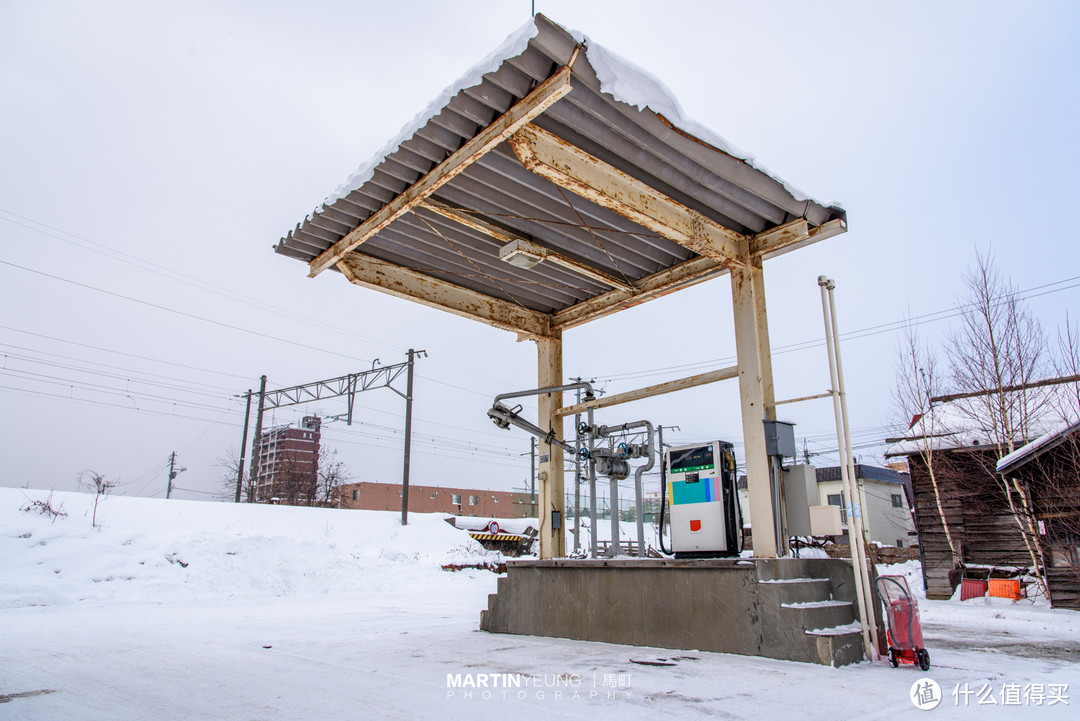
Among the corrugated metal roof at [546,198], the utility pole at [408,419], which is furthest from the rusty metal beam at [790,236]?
the utility pole at [408,419]

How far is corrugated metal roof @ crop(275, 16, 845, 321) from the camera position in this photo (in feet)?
17.2

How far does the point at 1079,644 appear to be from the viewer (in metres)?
7.29

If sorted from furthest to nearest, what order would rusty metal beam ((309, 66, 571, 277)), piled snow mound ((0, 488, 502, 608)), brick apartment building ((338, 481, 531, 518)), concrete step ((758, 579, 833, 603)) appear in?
brick apartment building ((338, 481, 531, 518))
piled snow mound ((0, 488, 502, 608))
concrete step ((758, 579, 833, 603))
rusty metal beam ((309, 66, 571, 277))

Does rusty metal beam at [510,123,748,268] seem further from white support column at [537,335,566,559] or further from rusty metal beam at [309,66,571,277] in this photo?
white support column at [537,335,566,559]

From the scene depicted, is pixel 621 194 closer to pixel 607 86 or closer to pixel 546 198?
pixel 546 198

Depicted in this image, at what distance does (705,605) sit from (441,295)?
17.3ft

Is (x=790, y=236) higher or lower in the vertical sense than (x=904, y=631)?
higher

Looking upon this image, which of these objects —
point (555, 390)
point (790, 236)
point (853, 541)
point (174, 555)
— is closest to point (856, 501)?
point (853, 541)

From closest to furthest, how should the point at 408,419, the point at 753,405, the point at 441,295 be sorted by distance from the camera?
the point at 753,405 < the point at 441,295 < the point at 408,419

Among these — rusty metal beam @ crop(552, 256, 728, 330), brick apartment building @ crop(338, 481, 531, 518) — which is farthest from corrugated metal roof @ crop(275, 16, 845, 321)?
brick apartment building @ crop(338, 481, 531, 518)

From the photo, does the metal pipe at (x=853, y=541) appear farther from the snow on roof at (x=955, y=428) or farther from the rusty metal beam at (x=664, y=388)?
the snow on roof at (x=955, y=428)

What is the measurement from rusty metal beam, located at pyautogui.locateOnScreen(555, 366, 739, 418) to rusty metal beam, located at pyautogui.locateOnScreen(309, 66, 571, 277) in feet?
11.9

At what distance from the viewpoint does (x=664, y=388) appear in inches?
313

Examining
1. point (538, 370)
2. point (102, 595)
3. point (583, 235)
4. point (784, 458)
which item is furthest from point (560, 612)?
point (102, 595)
